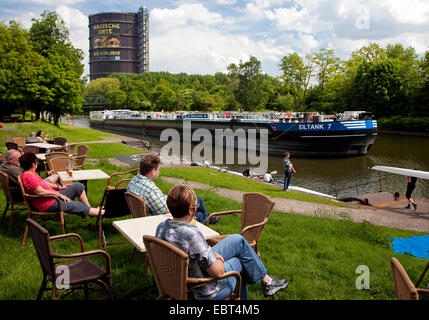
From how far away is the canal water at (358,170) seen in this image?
18470 mm

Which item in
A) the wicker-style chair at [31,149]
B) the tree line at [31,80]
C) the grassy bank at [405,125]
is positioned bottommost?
the wicker-style chair at [31,149]

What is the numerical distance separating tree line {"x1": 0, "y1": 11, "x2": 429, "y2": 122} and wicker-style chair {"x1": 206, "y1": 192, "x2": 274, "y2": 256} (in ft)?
124

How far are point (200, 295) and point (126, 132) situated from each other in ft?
223

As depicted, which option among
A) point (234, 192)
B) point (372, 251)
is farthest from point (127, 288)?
point (234, 192)

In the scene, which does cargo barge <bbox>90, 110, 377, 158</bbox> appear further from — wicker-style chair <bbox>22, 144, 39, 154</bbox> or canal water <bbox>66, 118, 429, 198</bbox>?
wicker-style chair <bbox>22, 144, 39, 154</bbox>

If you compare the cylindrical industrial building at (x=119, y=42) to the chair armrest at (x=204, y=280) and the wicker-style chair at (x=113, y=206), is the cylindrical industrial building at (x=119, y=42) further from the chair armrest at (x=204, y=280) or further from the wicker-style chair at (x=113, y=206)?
the chair armrest at (x=204, y=280)

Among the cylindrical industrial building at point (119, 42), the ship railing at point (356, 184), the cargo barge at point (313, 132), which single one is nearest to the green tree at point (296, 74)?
the cargo barge at point (313, 132)

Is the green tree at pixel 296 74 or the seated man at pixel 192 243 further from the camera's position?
the green tree at pixel 296 74

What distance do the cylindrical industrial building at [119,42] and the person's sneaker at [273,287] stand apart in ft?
558

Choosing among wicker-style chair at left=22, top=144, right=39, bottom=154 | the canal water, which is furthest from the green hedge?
wicker-style chair at left=22, top=144, right=39, bottom=154

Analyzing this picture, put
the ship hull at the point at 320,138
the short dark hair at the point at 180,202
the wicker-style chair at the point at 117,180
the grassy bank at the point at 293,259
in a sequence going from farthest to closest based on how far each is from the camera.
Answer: the ship hull at the point at 320,138
the wicker-style chair at the point at 117,180
the grassy bank at the point at 293,259
the short dark hair at the point at 180,202

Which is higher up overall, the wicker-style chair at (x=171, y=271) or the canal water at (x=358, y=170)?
the wicker-style chair at (x=171, y=271)

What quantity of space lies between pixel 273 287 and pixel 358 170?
930 inches

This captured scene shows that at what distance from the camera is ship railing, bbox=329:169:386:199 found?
1748 centimetres
